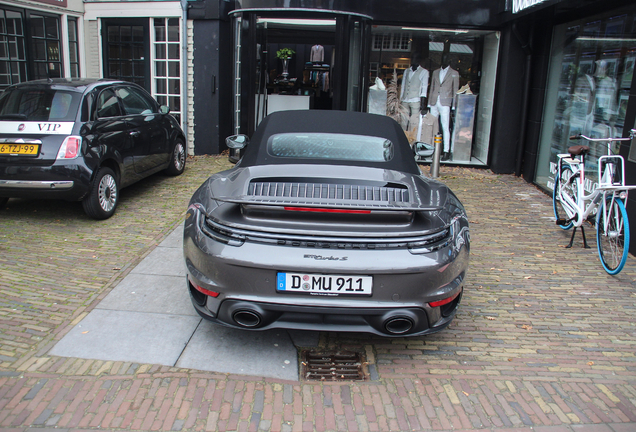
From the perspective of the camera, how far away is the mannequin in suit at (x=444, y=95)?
11.4m

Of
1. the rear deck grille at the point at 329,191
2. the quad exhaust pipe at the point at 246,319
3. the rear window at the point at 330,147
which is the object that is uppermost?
the rear window at the point at 330,147

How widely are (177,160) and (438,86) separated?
5.77m

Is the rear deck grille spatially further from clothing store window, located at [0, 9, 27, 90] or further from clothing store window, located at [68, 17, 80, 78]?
clothing store window, located at [68, 17, 80, 78]

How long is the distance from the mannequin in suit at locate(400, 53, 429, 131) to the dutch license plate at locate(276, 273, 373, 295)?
8885 millimetres

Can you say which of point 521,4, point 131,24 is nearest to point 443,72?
point 521,4

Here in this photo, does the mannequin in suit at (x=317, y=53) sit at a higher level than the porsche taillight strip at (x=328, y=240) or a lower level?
higher

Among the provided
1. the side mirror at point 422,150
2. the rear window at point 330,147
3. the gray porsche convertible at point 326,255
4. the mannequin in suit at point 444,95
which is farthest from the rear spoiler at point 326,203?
the mannequin in suit at point 444,95

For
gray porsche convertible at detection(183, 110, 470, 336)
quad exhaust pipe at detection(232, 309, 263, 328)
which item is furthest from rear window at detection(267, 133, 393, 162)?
quad exhaust pipe at detection(232, 309, 263, 328)

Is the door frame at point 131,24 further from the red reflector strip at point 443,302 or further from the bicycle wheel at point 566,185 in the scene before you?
the red reflector strip at point 443,302

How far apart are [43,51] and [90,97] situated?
5.84 m

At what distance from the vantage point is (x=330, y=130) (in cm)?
454

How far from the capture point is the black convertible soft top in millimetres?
4130

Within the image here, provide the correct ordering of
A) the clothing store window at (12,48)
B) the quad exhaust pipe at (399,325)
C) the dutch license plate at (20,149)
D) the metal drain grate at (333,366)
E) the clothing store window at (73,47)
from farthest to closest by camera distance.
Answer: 1. the clothing store window at (73,47)
2. the clothing store window at (12,48)
3. the dutch license plate at (20,149)
4. the metal drain grate at (333,366)
5. the quad exhaust pipe at (399,325)

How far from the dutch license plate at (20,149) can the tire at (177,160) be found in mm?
2848
